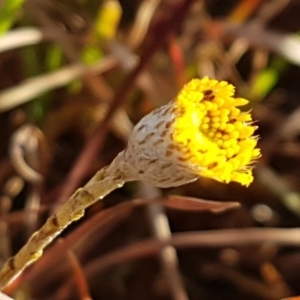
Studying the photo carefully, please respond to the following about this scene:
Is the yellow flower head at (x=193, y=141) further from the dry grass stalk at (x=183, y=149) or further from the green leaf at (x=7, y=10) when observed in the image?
the green leaf at (x=7, y=10)

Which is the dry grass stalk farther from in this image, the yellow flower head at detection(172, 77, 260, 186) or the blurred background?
the blurred background

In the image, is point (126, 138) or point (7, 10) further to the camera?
point (126, 138)

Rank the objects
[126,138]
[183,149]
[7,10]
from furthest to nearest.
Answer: [126,138]
[7,10]
[183,149]

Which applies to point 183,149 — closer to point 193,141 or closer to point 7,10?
point 193,141

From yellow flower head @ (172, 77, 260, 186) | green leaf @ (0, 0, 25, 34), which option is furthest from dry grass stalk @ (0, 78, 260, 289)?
green leaf @ (0, 0, 25, 34)

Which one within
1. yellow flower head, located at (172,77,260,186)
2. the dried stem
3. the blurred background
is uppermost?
the blurred background

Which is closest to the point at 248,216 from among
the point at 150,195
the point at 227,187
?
the point at 227,187

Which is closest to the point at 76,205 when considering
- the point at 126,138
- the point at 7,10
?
the point at 7,10
